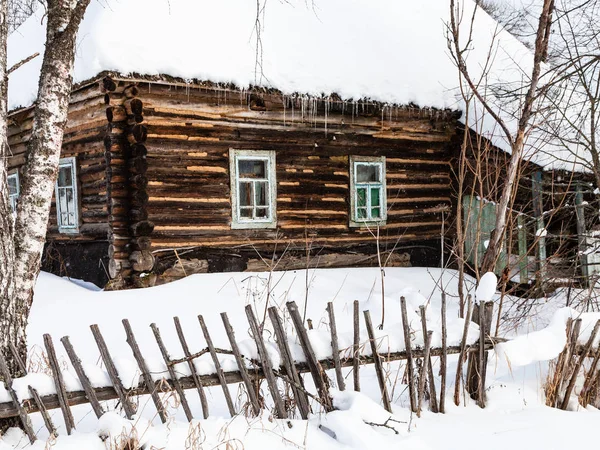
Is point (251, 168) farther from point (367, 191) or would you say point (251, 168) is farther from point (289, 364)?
point (289, 364)

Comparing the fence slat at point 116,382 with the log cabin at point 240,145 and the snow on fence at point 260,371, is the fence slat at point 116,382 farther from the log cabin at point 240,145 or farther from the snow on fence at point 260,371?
the log cabin at point 240,145

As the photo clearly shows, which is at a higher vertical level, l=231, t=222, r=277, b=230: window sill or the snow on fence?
l=231, t=222, r=277, b=230: window sill

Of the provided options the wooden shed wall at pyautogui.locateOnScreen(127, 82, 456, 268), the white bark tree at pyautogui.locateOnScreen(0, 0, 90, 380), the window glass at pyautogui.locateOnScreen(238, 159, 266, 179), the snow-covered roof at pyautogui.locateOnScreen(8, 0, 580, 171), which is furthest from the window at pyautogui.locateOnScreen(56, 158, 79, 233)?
the white bark tree at pyautogui.locateOnScreen(0, 0, 90, 380)

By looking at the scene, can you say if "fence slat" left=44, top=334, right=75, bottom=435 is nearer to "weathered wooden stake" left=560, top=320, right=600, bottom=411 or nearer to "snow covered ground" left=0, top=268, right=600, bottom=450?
"snow covered ground" left=0, top=268, right=600, bottom=450

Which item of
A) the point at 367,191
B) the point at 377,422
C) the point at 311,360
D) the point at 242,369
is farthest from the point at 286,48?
the point at 377,422

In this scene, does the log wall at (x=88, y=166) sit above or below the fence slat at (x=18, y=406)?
above

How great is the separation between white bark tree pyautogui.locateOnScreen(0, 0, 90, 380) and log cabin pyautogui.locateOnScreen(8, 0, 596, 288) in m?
4.43

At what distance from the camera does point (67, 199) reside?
35.5ft

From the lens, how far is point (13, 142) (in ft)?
40.4

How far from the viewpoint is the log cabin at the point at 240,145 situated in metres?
9.35

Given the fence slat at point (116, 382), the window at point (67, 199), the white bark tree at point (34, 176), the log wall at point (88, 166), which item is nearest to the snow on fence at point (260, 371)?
the fence slat at point (116, 382)

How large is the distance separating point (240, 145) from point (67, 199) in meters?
2.94

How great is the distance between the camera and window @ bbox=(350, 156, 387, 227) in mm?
11203

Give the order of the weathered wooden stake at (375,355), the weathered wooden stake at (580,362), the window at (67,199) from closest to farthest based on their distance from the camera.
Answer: the weathered wooden stake at (375,355), the weathered wooden stake at (580,362), the window at (67,199)
